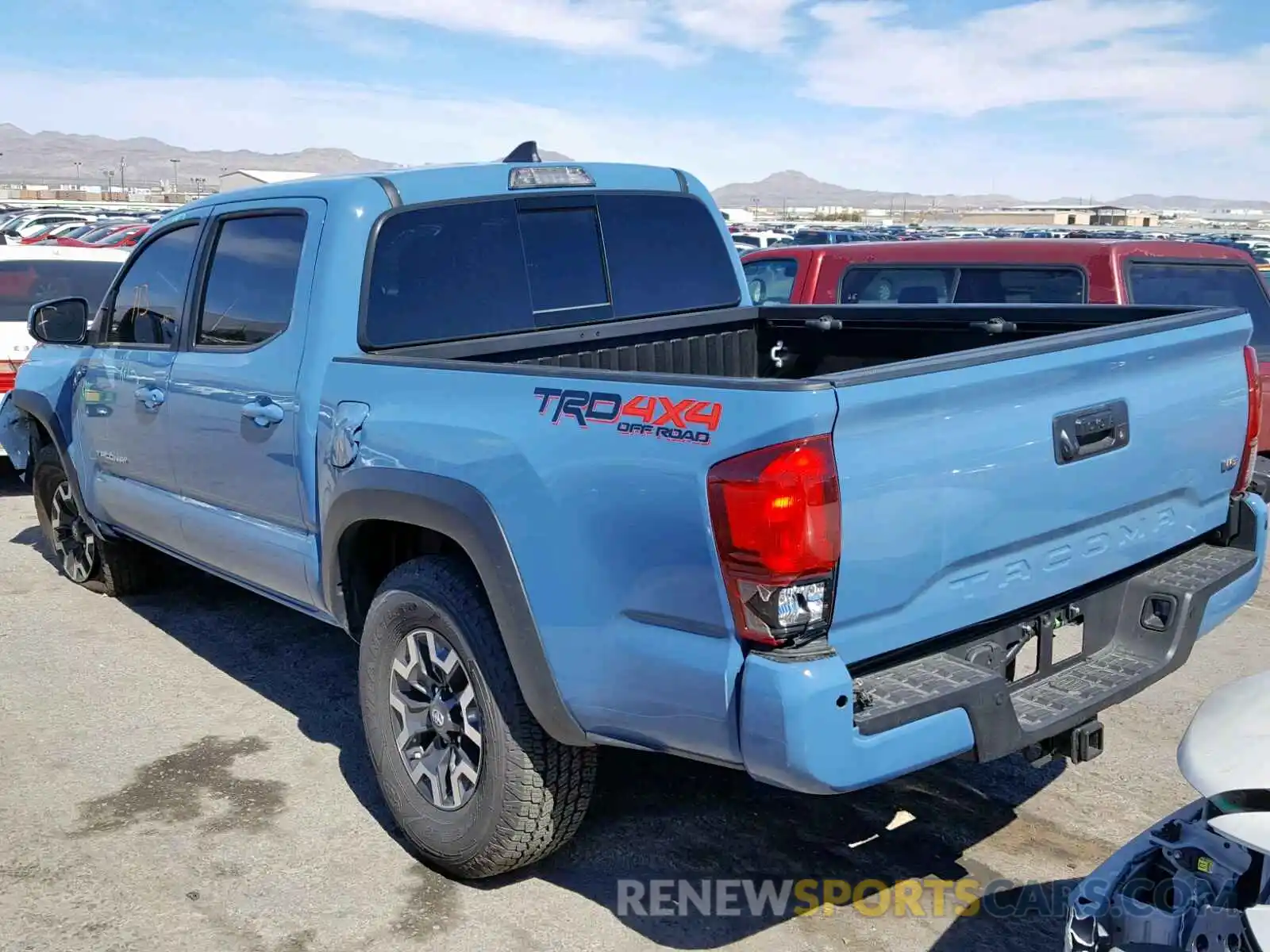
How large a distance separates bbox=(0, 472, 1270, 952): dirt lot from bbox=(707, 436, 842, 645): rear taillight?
1143 millimetres

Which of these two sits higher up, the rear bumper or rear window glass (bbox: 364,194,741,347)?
rear window glass (bbox: 364,194,741,347)

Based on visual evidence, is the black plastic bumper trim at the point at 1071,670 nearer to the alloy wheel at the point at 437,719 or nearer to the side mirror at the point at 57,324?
the alloy wheel at the point at 437,719

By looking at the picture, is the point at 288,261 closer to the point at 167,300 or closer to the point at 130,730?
the point at 167,300

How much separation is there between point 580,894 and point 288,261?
2.28 meters

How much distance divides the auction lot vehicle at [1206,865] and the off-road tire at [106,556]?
4984 millimetres

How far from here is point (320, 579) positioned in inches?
156

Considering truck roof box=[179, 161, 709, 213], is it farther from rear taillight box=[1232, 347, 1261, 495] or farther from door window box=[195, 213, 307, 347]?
rear taillight box=[1232, 347, 1261, 495]

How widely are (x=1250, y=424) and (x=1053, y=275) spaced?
3646 mm

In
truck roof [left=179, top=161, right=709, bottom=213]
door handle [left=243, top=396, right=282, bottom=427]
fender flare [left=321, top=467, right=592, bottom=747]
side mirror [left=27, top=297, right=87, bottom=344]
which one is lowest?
fender flare [left=321, top=467, right=592, bottom=747]

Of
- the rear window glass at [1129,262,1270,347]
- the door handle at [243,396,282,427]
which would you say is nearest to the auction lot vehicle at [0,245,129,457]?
the door handle at [243,396,282,427]

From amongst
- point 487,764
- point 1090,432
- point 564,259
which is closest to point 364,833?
point 487,764

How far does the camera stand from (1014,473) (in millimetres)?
2900

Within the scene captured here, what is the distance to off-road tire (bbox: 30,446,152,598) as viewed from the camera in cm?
616

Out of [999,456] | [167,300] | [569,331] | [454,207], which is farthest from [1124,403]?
[167,300]
